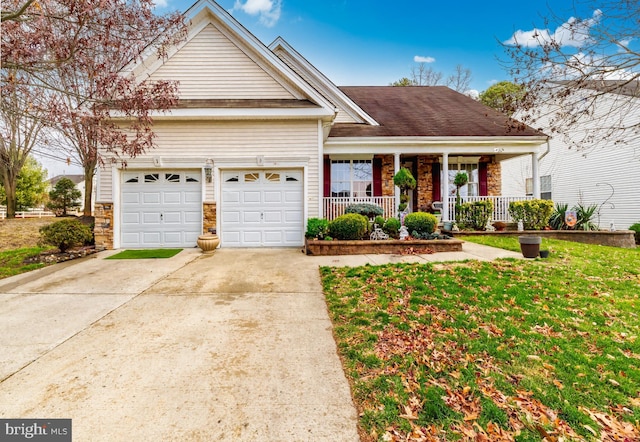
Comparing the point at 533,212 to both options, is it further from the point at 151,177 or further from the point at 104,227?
the point at 104,227

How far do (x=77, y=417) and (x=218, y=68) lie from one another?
31.7 feet

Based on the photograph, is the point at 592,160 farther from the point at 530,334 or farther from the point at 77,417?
the point at 77,417

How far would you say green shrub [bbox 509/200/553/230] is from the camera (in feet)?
34.9

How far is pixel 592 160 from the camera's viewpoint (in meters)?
14.1

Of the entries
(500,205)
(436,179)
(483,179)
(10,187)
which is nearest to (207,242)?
(436,179)

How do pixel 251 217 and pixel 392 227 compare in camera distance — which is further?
pixel 251 217

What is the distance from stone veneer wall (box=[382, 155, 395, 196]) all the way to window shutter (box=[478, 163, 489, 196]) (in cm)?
408

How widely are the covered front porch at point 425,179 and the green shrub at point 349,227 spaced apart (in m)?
2.43

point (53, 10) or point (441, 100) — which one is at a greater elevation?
point (441, 100)

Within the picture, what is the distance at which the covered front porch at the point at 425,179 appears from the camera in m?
11.3

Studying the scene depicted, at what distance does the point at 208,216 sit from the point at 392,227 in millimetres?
5619

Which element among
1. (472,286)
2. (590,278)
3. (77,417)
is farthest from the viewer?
(590,278)

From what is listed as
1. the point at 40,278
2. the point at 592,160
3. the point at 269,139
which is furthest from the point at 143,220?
the point at 592,160

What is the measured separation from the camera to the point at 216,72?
9414 millimetres
